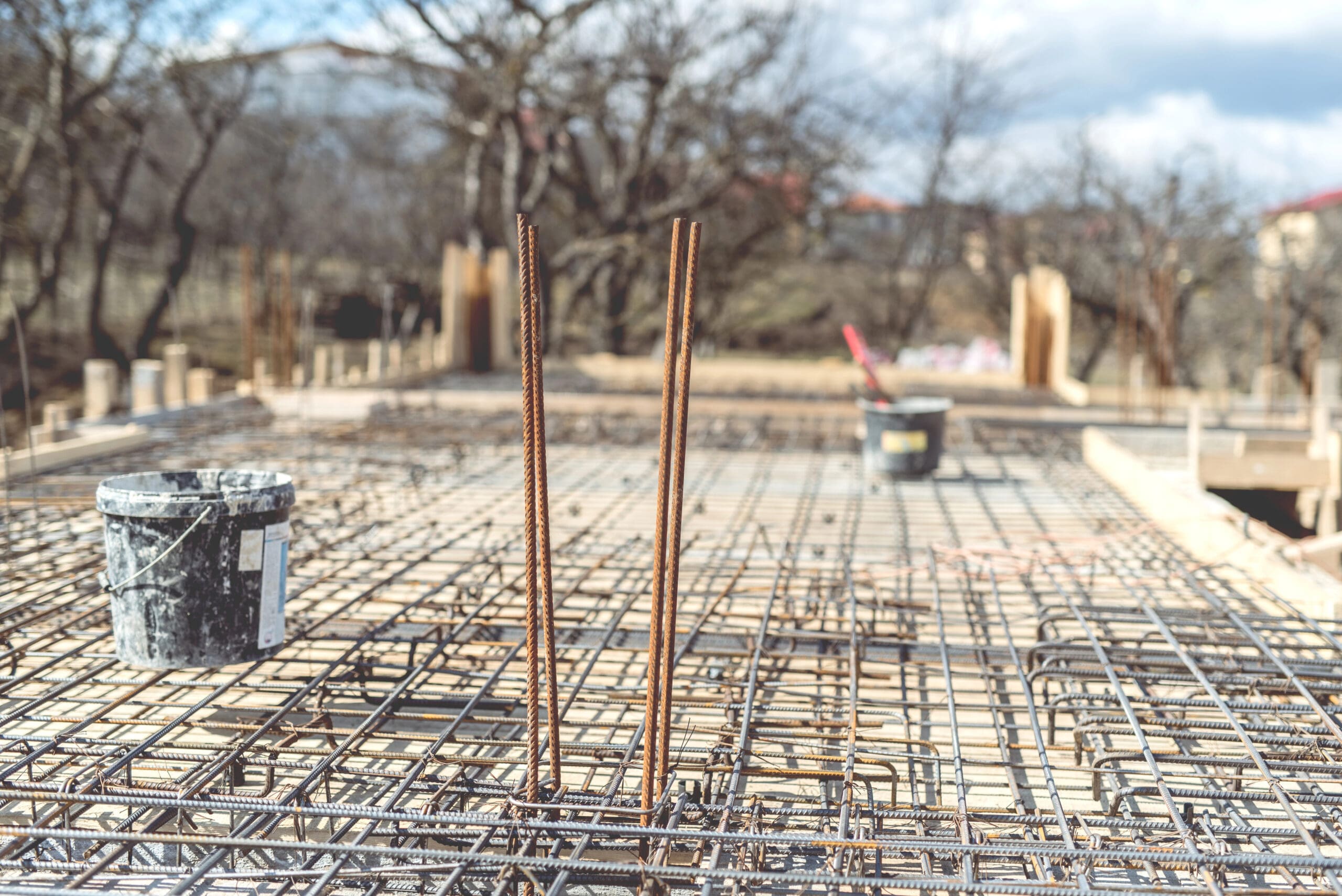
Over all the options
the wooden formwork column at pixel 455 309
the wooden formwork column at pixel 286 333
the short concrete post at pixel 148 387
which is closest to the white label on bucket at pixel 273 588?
the wooden formwork column at pixel 286 333

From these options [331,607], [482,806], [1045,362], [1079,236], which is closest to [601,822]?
[482,806]

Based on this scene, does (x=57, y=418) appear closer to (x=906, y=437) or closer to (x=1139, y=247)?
(x=906, y=437)

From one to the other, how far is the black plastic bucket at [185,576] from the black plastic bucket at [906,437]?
4490 millimetres

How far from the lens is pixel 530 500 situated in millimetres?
2352

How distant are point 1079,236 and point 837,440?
540 inches

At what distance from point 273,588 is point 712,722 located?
1.27m

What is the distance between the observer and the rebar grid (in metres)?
2.29

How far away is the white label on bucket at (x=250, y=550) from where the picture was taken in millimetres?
3225

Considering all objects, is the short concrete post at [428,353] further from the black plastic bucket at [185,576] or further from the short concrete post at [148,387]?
the black plastic bucket at [185,576]

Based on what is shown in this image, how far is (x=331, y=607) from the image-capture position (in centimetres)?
425

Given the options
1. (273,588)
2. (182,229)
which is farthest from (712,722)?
(182,229)

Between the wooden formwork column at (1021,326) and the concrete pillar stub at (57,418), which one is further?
the wooden formwork column at (1021,326)

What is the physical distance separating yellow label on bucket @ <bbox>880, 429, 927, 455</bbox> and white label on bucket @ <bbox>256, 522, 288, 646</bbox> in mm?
4392

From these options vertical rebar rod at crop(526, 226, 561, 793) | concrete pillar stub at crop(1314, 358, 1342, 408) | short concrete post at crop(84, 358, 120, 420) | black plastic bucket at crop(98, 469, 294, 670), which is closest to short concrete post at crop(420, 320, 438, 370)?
short concrete post at crop(84, 358, 120, 420)
